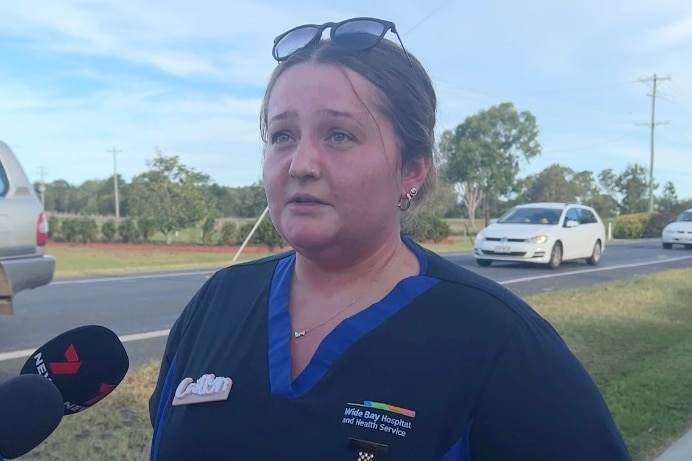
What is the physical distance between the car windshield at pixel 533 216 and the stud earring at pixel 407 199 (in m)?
16.5

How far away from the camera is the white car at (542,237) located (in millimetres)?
16969

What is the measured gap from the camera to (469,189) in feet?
146

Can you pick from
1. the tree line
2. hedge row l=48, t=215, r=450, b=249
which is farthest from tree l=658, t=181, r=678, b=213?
hedge row l=48, t=215, r=450, b=249

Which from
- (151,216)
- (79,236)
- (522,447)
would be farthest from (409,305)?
(79,236)

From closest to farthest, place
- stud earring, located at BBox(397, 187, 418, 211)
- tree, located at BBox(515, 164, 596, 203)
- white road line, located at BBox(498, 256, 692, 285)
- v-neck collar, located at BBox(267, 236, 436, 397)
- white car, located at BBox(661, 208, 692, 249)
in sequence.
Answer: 1. v-neck collar, located at BBox(267, 236, 436, 397)
2. stud earring, located at BBox(397, 187, 418, 211)
3. white road line, located at BBox(498, 256, 692, 285)
4. white car, located at BBox(661, 208, 692, 249)
5. tree, located at BBox(515, 164, 596, 203)

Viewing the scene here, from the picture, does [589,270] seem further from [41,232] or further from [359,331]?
[359,331]

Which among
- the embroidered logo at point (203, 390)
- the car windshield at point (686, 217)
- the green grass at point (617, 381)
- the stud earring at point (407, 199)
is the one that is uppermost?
the stud earring at point (407, 199)

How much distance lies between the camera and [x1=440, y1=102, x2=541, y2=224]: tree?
142 ft

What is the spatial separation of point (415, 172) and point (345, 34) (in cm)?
38

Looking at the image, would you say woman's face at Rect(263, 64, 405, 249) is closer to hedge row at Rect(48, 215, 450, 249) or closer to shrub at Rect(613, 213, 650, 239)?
hedge row at Rect(48, 215, 450, 249)

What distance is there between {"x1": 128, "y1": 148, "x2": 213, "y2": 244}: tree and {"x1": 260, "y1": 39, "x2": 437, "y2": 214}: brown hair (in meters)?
32.5

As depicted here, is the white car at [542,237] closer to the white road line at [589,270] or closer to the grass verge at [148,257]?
the white road line at [589,270]

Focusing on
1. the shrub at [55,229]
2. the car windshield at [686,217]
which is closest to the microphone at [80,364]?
the car windshield at [686,217]

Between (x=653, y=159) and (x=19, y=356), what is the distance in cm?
5623
